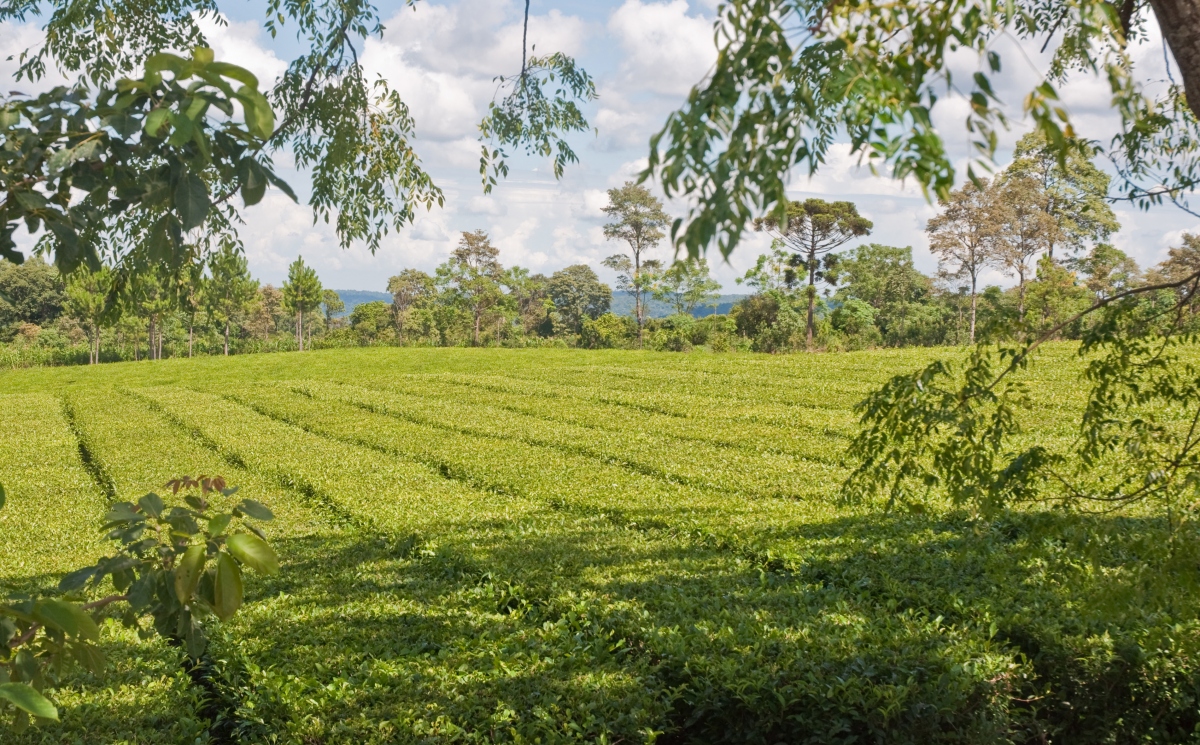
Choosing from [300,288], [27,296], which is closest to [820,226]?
[300,288]

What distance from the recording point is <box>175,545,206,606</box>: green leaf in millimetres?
1976

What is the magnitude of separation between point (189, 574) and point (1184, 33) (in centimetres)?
330

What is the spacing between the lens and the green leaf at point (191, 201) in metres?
1.69

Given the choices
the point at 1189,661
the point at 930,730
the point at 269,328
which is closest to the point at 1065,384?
the point at 1189,661

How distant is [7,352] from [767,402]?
2977 centimetres

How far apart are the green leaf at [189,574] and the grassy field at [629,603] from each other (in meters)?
1.89

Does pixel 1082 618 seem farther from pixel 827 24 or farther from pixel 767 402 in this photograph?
pixel 767 402

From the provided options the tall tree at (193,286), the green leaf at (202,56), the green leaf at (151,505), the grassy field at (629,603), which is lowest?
the grassy field at (629,603)

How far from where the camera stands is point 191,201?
170 cm

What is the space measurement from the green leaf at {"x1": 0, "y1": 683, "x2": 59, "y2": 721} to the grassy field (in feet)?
7.46

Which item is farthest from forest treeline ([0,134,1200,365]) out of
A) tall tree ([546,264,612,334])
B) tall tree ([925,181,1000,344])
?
tall tree ([546,264,612,334])

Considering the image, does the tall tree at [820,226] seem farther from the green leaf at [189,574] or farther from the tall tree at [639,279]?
the green leaf at [189,574]

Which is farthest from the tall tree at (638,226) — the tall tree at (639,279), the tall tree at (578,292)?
the tall tree at (578,292)

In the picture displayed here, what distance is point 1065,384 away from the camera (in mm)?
13328
